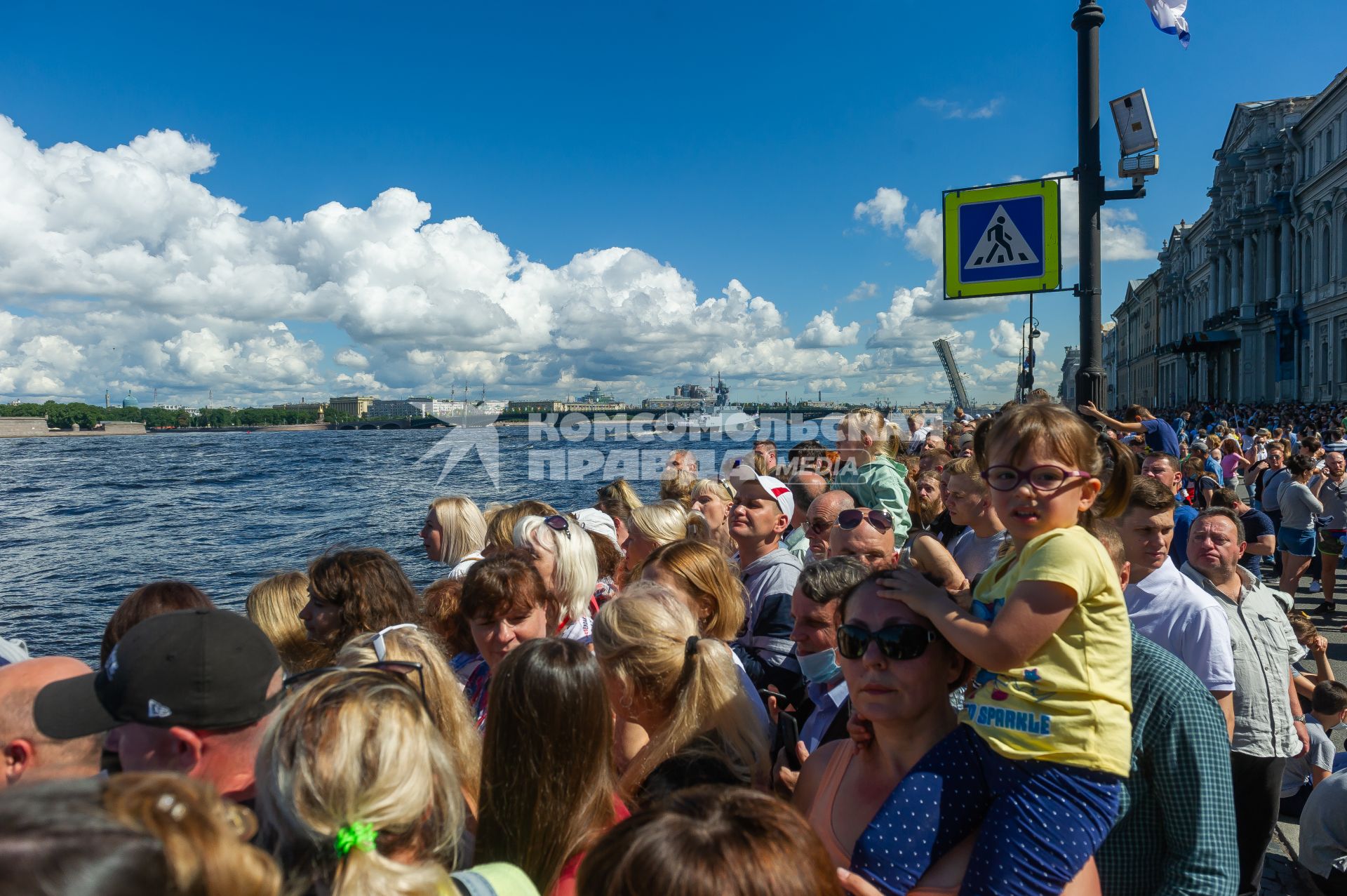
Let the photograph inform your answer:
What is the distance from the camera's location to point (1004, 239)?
712 cm

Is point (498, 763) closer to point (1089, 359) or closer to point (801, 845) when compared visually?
point (801, 845)

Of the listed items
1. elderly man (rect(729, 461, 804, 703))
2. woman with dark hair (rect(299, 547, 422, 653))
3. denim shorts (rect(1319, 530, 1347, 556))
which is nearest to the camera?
elderly man (rect(729, 461, 804, 703))

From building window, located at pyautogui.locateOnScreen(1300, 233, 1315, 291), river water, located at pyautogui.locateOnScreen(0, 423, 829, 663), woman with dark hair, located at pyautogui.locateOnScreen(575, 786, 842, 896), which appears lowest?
river water, located at pyautogui.locateOnScreen(0, 423, 829, 663)

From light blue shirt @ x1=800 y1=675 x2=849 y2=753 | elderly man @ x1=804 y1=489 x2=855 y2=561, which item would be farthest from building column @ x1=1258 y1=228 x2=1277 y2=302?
light blue shirt @ x1=800 y1=675 x2=849 y2=753

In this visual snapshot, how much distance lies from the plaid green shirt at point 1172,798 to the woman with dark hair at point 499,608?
2284 mm

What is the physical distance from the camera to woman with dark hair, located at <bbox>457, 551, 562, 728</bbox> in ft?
11.5

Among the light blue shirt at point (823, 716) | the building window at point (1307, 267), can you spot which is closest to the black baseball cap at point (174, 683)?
the light blue shirt at point (823, 716)

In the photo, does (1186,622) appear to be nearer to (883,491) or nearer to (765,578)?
(765,578)

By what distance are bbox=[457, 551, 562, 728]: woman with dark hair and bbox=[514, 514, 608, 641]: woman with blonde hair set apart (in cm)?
77

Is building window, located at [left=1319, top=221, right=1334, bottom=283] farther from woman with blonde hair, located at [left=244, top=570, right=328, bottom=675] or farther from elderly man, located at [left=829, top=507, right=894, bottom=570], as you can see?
Answer: woman with blonde hair, located at [left=244, top=570, right=328, bottom=675]

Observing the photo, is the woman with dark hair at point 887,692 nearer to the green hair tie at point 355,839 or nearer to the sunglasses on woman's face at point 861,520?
the green hair tie at point 355,839

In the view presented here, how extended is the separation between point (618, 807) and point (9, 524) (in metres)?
35.1

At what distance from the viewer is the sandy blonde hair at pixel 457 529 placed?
599cm

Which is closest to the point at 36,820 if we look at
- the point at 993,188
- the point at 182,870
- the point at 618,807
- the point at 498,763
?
the point at 182,870
